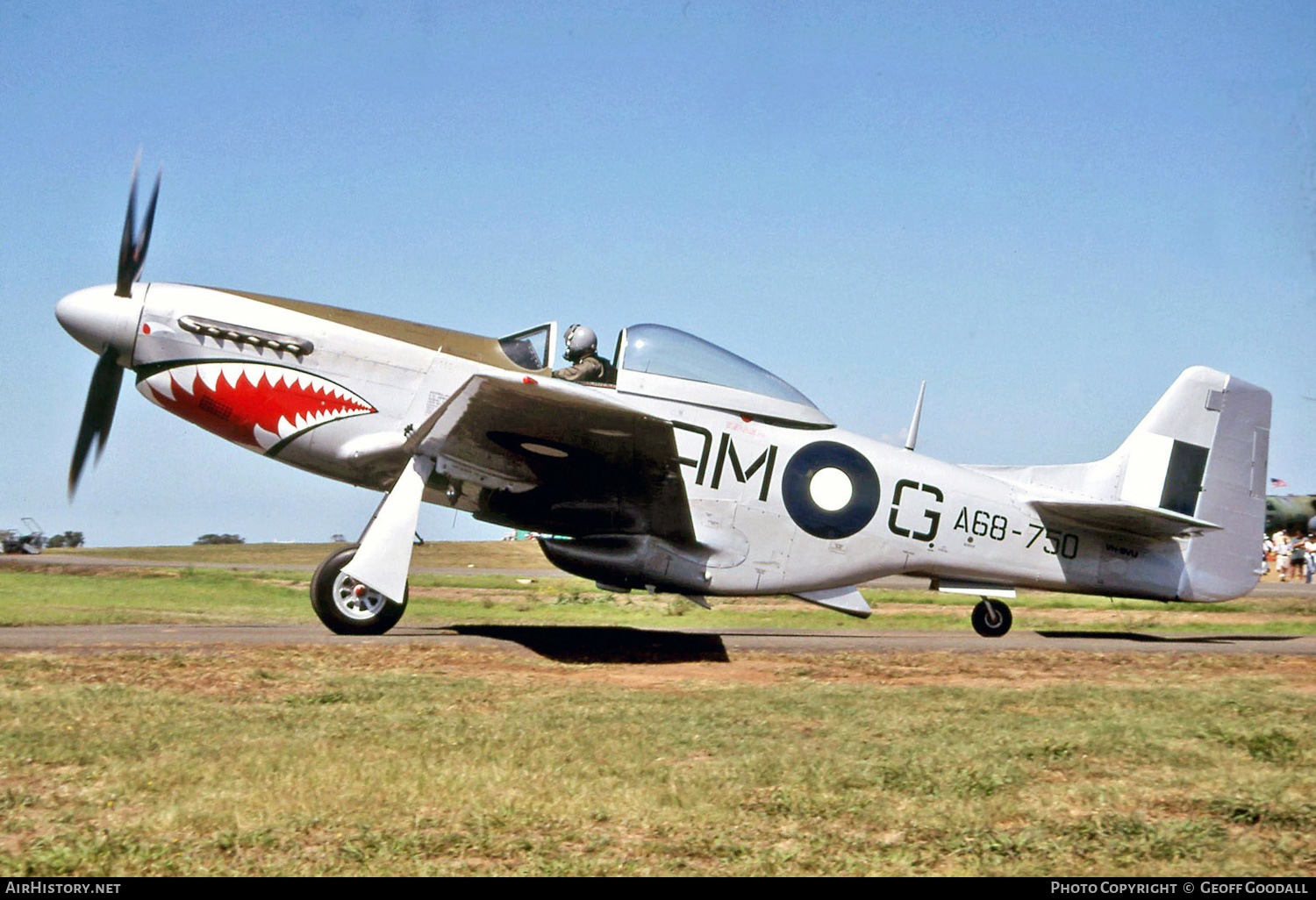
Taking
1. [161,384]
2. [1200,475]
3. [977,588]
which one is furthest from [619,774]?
[1200,475]

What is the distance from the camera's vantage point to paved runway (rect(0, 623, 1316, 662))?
8898 millimetres

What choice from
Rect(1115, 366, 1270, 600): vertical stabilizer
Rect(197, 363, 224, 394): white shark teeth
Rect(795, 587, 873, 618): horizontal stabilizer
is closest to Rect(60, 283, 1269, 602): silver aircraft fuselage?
Rect(197, 363, 224, 394): white shark teeth

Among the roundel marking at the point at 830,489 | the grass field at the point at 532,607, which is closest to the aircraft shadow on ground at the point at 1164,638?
the grass field at the point at 532,607

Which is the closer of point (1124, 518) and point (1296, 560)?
point (1124, 518)

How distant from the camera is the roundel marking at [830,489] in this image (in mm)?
10477

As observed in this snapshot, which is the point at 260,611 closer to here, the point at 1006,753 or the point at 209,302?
the point at 209,302

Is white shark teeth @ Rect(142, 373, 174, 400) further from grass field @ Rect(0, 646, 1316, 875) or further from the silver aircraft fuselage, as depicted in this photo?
grass field @ Rect(0, 646, 1316, 875)

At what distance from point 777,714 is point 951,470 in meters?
5.51

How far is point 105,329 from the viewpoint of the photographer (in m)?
9.72

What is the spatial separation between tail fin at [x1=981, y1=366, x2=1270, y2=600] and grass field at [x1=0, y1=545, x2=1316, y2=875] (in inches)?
122

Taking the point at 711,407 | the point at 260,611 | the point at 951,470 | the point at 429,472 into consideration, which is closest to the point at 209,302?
the point at 429,472

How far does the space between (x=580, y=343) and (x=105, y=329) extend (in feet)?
13.6

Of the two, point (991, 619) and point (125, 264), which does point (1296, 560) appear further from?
point (125, 264)

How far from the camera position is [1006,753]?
542cm
